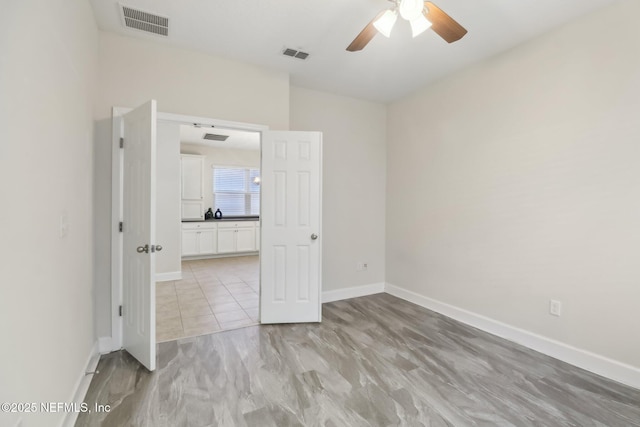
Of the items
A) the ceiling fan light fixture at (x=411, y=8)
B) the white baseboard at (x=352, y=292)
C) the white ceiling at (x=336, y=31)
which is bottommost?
the white baseboard at (x=352, y=292)

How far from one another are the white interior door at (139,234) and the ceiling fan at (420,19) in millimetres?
1722

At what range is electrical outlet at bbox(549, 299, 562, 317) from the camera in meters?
2.47

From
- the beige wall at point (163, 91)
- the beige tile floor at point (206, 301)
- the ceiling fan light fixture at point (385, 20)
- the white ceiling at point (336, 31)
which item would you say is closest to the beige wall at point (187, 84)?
the beige wall at point (163, 91)

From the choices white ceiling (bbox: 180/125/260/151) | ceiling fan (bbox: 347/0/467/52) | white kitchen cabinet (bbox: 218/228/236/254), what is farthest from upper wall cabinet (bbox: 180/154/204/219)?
ceiling fan (bbox: 347/0/467/52)

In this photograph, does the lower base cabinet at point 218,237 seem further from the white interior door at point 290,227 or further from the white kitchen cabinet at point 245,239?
the white interior door at point 290,227

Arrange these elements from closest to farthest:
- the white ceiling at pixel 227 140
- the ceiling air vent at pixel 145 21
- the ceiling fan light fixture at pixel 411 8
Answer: the ceiling fan light fixture at pixel 411 8
the ceiling air vent at pixel 145 21
the white ceiling at pixel 227 140

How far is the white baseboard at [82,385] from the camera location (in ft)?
5.40

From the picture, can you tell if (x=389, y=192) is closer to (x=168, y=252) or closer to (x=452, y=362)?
(x=452, y=362)

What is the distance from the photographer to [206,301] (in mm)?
3869

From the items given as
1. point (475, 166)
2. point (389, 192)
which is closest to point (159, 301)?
point (389, 192)

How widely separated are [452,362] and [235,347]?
1.89 metres

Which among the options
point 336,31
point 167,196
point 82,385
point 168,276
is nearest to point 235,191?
point 167,196

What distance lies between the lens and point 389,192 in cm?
427

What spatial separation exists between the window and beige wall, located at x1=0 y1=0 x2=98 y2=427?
5.48m
